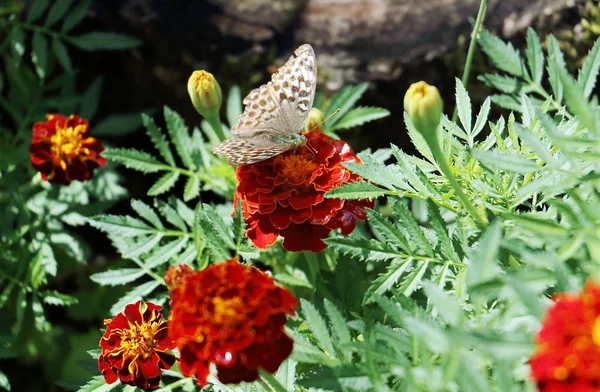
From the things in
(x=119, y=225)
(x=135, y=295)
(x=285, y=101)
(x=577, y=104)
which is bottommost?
(x=135, y=295)

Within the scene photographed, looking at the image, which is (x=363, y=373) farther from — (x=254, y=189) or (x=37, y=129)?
(x=37, y=129)

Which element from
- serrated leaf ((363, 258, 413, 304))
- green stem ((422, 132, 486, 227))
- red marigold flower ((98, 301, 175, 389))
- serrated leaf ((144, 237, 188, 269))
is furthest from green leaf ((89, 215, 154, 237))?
green stem ((422, 132, 486, 227))

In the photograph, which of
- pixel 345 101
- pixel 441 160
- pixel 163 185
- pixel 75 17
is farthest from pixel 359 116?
pixel 75 17

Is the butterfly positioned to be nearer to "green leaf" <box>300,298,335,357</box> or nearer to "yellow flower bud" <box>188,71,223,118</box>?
"yellow flower bud" <box>188,71,223,118</box>

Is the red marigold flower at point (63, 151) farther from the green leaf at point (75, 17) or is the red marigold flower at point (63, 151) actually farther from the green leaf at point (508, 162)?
the green leaf at point (508, 162)

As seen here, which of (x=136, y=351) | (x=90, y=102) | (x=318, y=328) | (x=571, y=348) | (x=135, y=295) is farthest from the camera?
(x=90, y=102)

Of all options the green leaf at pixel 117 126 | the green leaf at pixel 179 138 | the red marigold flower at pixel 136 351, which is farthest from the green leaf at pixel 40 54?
the red marigold flower at pixel 136 351

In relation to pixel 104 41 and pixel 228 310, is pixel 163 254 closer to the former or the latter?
pixel 228 310
